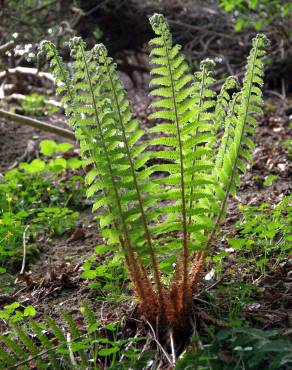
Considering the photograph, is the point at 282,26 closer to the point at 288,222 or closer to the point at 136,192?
the point at 288,222

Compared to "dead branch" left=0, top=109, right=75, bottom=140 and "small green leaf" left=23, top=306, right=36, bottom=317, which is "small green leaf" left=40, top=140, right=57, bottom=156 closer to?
"dead branch" left=0, top=109, right=75, bottom=140

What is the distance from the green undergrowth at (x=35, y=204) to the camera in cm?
327

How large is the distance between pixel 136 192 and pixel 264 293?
816 mm

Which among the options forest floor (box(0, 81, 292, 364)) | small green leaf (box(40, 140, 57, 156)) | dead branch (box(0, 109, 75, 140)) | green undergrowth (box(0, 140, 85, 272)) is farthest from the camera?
small green leaf (box(40, 140, 57, 156))

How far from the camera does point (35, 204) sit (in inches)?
160

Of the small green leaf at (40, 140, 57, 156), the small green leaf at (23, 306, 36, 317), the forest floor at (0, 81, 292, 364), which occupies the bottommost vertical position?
the forest floor at (0, 81, 292, 364)

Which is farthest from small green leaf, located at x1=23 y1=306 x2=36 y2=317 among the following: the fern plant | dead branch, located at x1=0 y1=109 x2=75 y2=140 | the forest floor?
dead branch, located at x1=0 y1=109 x2=75 y2=140

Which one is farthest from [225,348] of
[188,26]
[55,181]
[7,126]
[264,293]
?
[188,26]

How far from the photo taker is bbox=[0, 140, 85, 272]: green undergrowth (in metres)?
3.27

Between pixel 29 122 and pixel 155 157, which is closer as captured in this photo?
pixel 155 157

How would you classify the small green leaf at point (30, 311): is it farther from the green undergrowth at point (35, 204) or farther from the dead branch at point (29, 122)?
the dead branch at point (29, 122)

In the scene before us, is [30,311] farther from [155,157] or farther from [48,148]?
[48,148]

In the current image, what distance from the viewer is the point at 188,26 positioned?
7.75m

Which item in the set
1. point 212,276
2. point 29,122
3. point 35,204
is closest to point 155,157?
point 212,276
